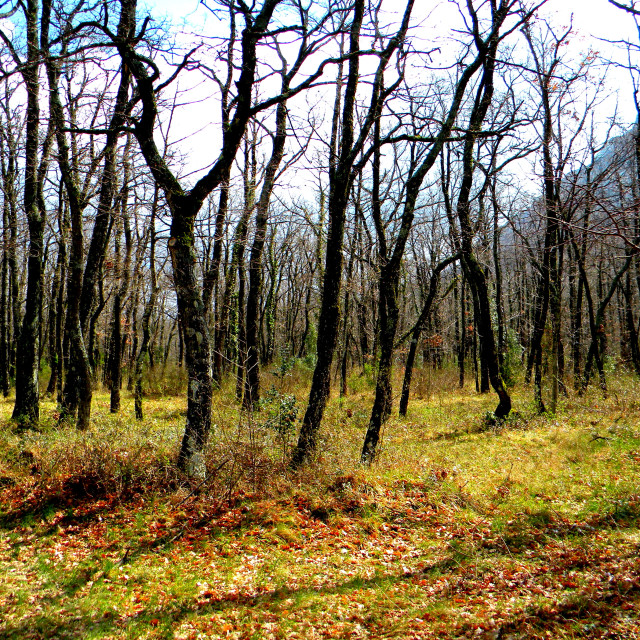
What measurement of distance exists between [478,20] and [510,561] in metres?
10.9

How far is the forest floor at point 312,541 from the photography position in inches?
148

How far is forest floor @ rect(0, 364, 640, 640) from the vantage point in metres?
3.76

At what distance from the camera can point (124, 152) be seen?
11.6 metres

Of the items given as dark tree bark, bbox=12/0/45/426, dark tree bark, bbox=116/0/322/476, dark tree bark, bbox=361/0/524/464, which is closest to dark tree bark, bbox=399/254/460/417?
dark tree bark, bbox=361/0/524/464

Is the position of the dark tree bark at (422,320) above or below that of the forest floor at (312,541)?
above

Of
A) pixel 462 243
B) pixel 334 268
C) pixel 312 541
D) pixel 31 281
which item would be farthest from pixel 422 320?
pixel 31 281

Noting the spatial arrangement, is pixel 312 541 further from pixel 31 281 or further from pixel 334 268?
pixel 31 281

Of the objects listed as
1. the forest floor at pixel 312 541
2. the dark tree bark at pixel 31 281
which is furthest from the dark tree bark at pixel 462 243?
the dark tree bark at pixel 31 281

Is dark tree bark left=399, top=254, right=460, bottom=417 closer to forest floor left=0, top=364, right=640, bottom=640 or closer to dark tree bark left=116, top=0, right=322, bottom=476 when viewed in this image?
forest floor left=0, top=364, right=640, bottom=640

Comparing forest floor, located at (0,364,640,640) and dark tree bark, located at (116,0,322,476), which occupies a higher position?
dark tree bark, located at (116,0,322,476)

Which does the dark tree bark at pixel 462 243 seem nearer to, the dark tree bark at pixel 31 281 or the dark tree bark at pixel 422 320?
the dark tree bark at pixel 422 320

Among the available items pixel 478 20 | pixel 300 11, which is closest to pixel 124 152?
pixel 300 11

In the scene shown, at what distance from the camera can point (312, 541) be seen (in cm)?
518

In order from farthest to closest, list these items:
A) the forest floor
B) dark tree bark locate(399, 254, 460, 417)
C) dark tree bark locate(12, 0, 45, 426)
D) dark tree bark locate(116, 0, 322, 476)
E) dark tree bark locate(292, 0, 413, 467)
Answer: dark tree bark locate(399, 254, 460, 417) < dark tree bark locate(12, 0, 45, 426) < dark tree bark locate(292, 0, 413, 467) < dark tree bark locate(116, 0, 322, 476) < the forest floor
